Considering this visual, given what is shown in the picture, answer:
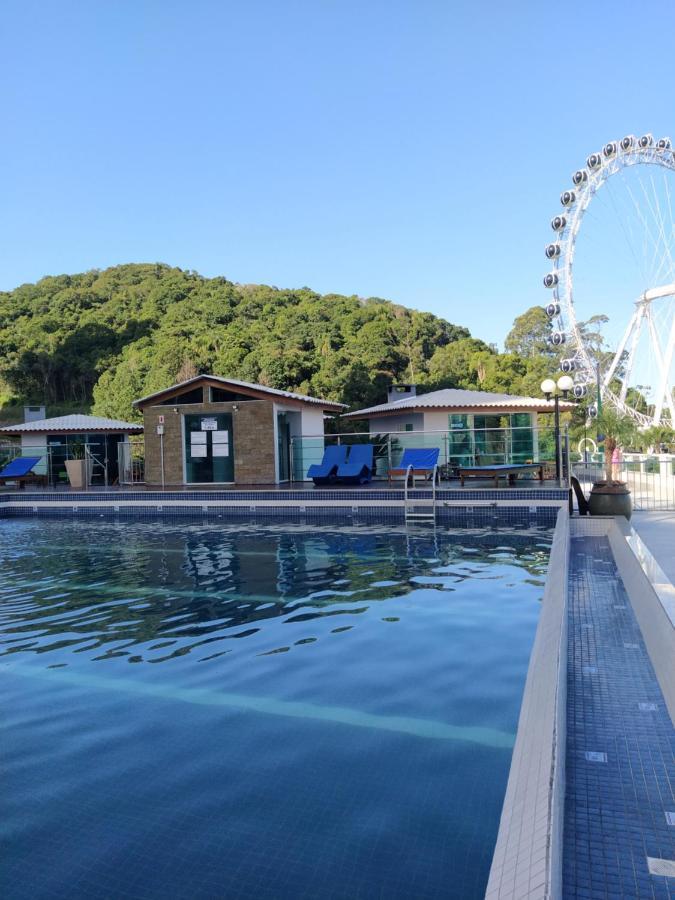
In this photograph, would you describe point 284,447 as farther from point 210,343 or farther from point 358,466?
point 210,343

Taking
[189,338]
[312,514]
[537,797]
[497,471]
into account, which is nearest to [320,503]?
[312,514]

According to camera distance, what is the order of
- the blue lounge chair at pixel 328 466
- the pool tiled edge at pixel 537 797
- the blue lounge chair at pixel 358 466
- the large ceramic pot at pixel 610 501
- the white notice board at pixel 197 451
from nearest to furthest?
the pool tiled edge at pixel 537 797
the large ceramic pot at pixel 610 501
the blue lounge chair at pixel 358 466
the blue lounge chair at pixel 328 466
the white notice board at pixel 197 451

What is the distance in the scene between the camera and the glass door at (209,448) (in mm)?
17078

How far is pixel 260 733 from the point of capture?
358 cm

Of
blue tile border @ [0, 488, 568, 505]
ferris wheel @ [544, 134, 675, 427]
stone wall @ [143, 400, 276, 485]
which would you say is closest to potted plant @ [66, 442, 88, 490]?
stone wall @ [143, 400, 276, 485]

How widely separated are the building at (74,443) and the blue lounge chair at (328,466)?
598 centimetres

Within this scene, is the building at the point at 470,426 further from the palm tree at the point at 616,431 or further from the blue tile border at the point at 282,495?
the palm tree at the point at 616,431

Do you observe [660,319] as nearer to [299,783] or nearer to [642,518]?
[642,518]

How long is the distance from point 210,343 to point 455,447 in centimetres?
2474

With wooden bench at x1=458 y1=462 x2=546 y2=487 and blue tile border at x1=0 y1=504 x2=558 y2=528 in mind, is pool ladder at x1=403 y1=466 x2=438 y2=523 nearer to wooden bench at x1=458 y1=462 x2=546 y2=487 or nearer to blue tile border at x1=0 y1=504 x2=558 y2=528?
blue tile border at x1=0 y1=504 x2=558 y2=528

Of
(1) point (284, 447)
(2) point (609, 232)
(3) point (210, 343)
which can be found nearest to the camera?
(1) point (284, 447)

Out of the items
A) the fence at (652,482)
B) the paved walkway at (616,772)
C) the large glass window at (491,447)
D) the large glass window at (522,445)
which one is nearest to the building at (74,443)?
the large glass window at (491,447)

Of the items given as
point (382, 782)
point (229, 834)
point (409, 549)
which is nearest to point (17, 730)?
point (229, 834)

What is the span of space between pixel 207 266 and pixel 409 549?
1780 inches
